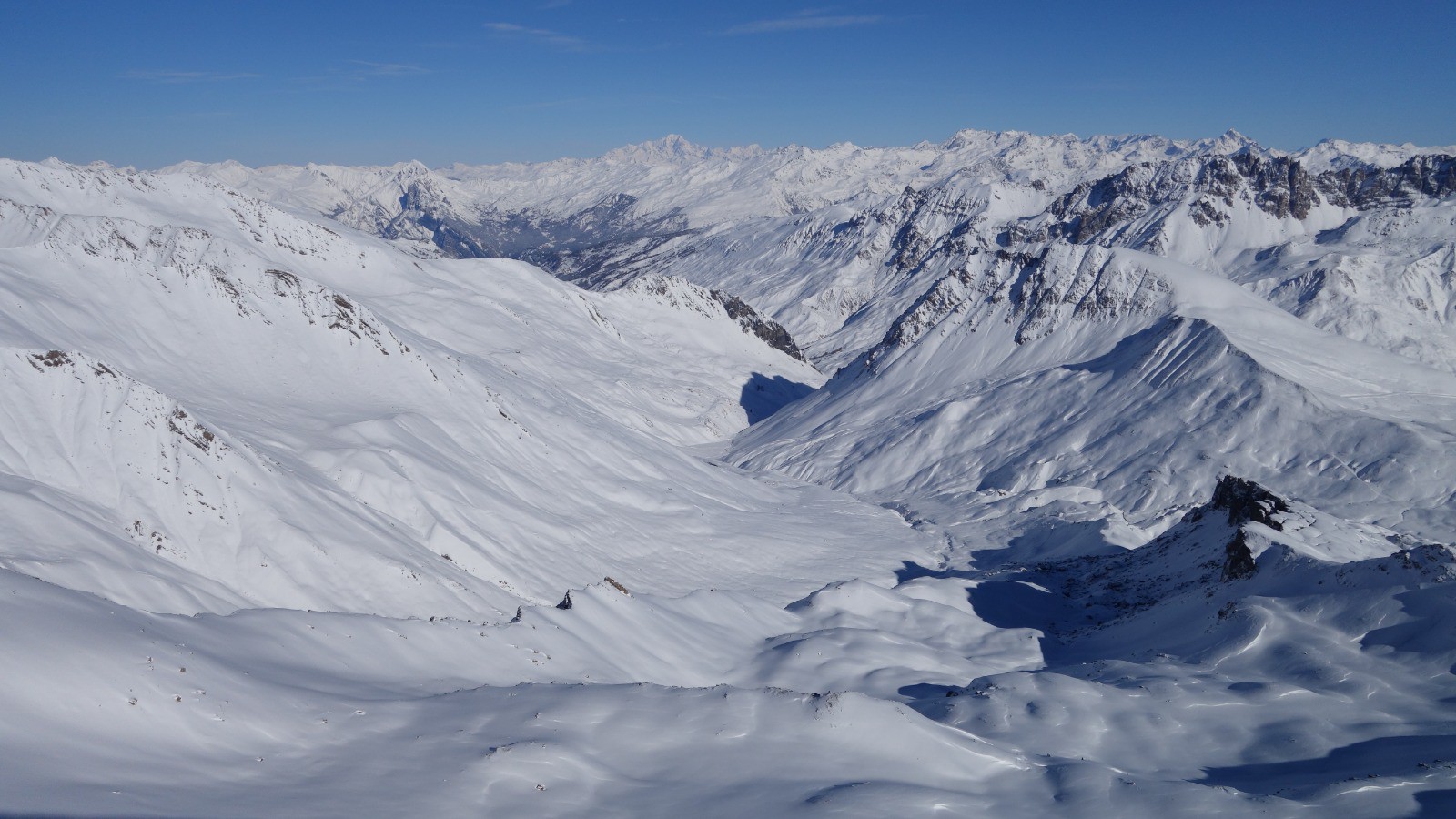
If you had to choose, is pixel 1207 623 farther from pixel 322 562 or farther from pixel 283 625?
pixel 322 562

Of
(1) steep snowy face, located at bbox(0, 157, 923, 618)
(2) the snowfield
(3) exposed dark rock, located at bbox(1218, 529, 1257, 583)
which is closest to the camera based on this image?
(2) the snowfield

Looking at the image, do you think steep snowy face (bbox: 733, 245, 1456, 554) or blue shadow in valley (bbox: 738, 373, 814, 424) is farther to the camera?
blue shadow in valley (bbox: 738, 373, 814, 424)

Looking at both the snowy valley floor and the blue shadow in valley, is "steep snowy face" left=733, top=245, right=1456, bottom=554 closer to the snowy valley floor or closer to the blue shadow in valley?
the blue shadow in valley

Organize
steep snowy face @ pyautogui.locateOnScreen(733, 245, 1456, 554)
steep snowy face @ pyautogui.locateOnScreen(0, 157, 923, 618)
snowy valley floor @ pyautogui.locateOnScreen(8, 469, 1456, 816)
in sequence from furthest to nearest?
steep snowy face @ pyautogui.locateOnScreen(733, 245, 1456, 554)
steep snowy face @ pyautogui.locateOnScreen(0, 157, 923, 618)
snowy valley floor @ pyautogui.locateOnScreen(8, 469, 1456, 816)

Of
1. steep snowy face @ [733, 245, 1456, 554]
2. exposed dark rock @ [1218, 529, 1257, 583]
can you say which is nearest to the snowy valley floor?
exposed dark rock @ [1218, 529, 1257, 583]

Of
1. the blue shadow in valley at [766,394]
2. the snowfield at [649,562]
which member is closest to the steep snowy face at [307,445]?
the snowfield at [649,562]

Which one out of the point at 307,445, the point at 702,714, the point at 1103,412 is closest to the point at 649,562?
the point at 307,445

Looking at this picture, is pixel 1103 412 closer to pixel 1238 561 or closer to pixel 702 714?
pixel 1238 561

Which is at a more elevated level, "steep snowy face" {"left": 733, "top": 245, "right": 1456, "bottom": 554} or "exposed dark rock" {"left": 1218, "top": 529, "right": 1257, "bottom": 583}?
"steep snowy face" {"left": 733, "top": 245, "right": 1456, "bottom": 554}
